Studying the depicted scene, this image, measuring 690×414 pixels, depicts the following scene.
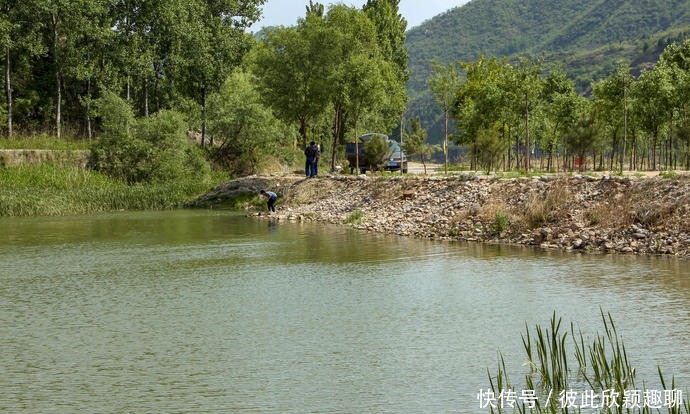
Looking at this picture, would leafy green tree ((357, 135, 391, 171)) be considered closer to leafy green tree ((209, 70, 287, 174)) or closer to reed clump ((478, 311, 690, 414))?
leafy green tree ((209, 70, 287, 174))

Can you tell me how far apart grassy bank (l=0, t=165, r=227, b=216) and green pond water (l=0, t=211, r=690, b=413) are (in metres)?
15.3

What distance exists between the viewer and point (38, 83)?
202 feet

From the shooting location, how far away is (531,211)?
30.5m

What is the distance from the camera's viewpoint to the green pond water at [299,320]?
11.7 m

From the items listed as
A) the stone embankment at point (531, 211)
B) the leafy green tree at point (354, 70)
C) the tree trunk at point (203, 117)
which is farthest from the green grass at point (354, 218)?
the tree trunk at point (203, 117)

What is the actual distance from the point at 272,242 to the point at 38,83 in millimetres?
39081

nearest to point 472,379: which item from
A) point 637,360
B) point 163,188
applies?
point 637,360

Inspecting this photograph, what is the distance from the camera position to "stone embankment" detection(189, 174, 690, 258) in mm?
26859

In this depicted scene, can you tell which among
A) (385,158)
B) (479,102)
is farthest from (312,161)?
(479,102)

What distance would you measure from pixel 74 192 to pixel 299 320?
3463 cm

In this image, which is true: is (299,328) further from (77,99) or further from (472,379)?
(77,99)

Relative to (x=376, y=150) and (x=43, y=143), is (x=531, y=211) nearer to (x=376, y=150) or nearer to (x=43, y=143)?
(x=376, y=150)

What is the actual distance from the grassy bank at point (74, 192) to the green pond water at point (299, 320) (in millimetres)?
15282

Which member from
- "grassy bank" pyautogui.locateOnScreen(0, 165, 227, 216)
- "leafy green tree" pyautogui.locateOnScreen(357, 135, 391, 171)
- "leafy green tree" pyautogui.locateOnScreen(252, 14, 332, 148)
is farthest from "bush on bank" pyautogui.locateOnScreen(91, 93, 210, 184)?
"leafy green tree" pyautogui.locateOnScreen(357, 135, 391, 171)
